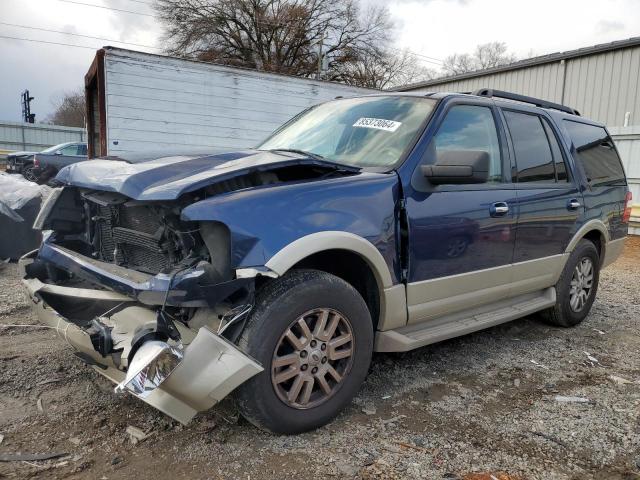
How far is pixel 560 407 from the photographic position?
10.9 ft

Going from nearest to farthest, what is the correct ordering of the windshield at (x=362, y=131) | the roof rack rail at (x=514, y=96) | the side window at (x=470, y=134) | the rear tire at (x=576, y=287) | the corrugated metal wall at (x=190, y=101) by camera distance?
the windshield at (x=362, y=131) < the side window at (x=470, y=134) < the roof rack rail at (x=514, y=96) < the rear tire at (x=576, y=287) < the corrugated metal wall at (x=190, y=101)

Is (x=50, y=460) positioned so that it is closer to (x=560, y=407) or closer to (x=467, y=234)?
(x=467, y=234)

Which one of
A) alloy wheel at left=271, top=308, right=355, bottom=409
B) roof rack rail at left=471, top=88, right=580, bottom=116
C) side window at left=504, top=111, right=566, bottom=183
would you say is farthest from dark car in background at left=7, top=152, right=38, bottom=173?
alloy wheel at left=271, top=308, right=355, bottom=409

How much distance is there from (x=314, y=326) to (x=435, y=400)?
109cm

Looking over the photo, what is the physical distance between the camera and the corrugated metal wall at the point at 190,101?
28.4 feet

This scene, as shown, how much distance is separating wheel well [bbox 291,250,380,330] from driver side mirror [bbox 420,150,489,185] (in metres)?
0.70

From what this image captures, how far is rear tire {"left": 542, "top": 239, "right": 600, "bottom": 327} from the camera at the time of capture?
4.73m

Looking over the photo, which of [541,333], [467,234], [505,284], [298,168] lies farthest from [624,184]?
[298,168]

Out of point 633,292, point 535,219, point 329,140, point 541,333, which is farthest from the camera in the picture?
point 633,292

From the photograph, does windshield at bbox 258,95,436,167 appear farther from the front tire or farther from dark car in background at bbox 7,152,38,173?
dark car in background at bbox 7,152,38,173

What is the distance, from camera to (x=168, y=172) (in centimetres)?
274

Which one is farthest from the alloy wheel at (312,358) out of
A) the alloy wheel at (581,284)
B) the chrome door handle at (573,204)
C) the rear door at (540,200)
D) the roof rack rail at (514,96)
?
the alloy wheel at (581,284)

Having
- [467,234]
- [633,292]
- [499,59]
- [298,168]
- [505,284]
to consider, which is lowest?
[633,292]

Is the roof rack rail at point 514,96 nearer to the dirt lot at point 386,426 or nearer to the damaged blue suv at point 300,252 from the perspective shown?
the damaged blue suv at point 300,252
